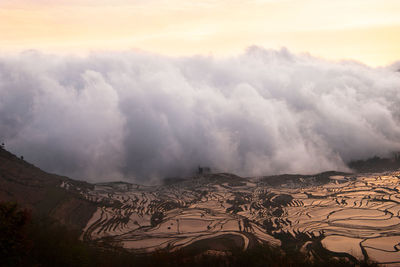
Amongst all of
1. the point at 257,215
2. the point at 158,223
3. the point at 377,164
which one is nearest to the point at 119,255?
the point at 158,223

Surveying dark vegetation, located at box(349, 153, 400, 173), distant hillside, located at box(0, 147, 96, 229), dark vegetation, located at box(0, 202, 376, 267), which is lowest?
dark vegetation, located at box(0, 202, 376, 267)

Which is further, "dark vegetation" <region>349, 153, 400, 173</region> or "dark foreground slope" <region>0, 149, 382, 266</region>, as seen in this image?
"dark vegetation" <region>349, 153, 400, 173</region>

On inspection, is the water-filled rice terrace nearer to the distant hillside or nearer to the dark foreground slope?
the dark foreground slope

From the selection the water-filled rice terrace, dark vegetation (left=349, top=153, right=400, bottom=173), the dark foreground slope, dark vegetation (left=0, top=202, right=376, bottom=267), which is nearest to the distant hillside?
the dark foreground slope

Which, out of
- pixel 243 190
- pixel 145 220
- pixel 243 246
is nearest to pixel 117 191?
A: pixel 145 220

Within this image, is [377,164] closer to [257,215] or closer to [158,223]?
[257,215]

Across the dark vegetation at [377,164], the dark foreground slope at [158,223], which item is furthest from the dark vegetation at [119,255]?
the dark vegetation at [377,164]

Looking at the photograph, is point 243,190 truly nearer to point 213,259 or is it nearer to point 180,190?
point 180,190
